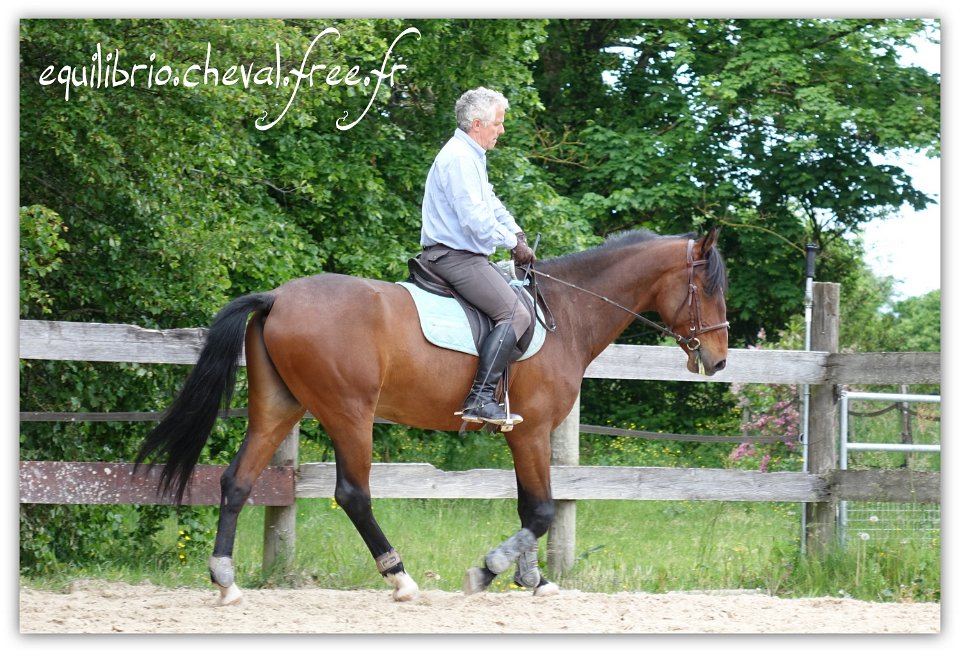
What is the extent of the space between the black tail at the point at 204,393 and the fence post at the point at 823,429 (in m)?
3.76

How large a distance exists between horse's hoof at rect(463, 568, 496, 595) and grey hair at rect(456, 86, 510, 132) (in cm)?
239

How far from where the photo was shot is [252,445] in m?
5.36

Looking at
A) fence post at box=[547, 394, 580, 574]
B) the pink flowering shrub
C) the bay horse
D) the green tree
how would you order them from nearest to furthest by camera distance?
the bay horse, fence post at box=[547, 394, 580, 574], the green tree, the pink flowering shrub

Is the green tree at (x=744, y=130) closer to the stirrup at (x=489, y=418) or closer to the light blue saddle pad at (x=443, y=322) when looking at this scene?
the light blue saddle pad at (x=443, y=322)

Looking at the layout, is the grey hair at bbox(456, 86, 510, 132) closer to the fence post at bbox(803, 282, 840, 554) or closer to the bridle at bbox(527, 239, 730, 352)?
the bridle at bbox(527, 239, 730, 352)

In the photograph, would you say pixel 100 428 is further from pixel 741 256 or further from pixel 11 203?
pixel 741 256

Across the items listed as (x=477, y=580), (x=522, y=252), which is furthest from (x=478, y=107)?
(x=477, y=580)

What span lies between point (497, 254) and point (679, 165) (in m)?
2.57

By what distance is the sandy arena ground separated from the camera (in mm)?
4941

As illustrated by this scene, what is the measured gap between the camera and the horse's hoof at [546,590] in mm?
5723

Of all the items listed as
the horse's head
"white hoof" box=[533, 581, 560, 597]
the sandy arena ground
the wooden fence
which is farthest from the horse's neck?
the sandy arena ground

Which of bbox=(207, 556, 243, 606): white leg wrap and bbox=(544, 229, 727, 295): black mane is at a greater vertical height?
bbox=(544, 229, 727, 295): black mane

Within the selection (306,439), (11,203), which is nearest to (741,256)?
(306,439)

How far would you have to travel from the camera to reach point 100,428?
22.8ft
